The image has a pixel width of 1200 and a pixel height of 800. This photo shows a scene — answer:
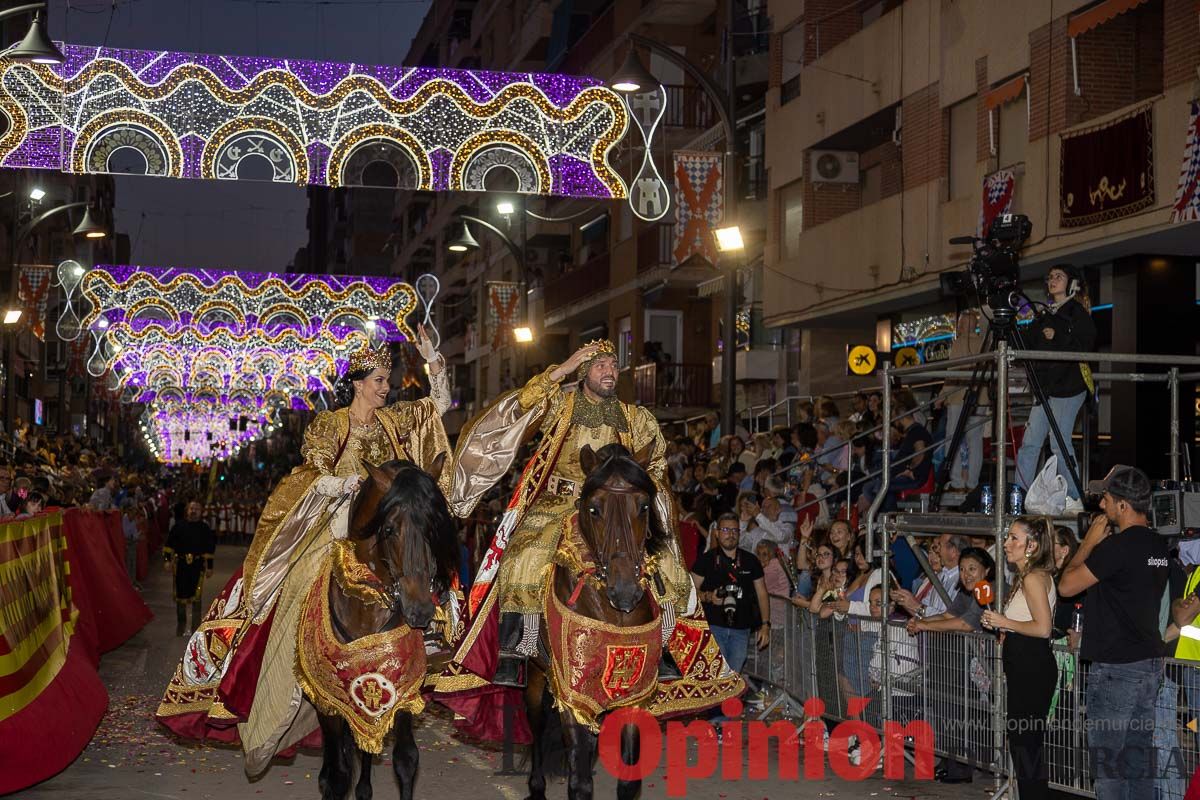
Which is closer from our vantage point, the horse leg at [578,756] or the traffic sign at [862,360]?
the horse leg at [578,756]

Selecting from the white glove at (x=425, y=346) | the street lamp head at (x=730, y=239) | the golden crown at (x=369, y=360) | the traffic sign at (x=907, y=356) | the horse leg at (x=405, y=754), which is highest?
the street lamp head at (x=730, y=239)

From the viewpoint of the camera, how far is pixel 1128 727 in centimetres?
770

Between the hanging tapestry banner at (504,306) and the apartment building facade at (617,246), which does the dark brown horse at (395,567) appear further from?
the hanging tapestry banner at (504,306)

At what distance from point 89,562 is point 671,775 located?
9351mm

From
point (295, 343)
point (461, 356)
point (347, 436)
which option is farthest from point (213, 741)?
point (461, 356)

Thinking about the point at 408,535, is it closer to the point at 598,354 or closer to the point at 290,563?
the point at 290,563

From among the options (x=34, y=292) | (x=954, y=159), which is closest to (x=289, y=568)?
(x=954, y=159)

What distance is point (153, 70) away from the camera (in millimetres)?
15805

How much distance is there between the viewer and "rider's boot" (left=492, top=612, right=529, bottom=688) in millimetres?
8914

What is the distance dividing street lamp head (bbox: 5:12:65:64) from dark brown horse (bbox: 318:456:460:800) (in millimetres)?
8753

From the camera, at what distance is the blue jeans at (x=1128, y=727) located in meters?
7.67

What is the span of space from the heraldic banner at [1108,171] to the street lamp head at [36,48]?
433 inches

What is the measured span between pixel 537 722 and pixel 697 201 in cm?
1073

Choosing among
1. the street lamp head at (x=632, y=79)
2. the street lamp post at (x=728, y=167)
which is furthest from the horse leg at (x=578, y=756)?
the street lamp post at (x=728, y=167)
